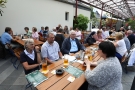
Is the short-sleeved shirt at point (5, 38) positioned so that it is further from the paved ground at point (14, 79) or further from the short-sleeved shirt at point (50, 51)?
the short-sleeved shirt at point (50, 51)

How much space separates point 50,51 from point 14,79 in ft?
4.17

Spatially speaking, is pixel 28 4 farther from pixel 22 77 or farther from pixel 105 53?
pixel 105 53

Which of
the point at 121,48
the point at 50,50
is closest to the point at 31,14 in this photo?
the point at 50,50

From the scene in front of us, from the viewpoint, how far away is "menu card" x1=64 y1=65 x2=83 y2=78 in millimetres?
1540

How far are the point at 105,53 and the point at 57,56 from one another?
156 centimetres

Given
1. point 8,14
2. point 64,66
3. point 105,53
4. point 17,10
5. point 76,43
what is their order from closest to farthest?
point 105,53
point 64,66
point 76,43
point 8,14
point 17,10

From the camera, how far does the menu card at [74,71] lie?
5.05ft

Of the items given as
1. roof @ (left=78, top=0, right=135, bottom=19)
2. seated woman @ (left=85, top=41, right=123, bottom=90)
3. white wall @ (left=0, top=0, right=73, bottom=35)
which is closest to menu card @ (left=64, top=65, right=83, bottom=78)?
seated woman @ (left=85, top=41, right=123, bottom=90)

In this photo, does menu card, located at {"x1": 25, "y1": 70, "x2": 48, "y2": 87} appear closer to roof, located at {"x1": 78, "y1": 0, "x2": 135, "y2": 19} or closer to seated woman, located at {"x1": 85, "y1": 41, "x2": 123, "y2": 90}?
seated woman, located at {"x1": 85, "y1": 41, "x2": 123, "y2": 90}

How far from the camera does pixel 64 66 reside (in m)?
1.77

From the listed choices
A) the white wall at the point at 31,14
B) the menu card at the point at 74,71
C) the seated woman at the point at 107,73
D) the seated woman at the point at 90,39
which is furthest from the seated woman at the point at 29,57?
the white wall at the point at 31,14

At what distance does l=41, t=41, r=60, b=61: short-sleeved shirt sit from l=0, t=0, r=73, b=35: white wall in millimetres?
3630

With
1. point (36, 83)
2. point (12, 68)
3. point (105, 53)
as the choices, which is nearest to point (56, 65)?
point (36, 83)

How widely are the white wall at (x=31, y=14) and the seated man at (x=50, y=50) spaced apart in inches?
143
